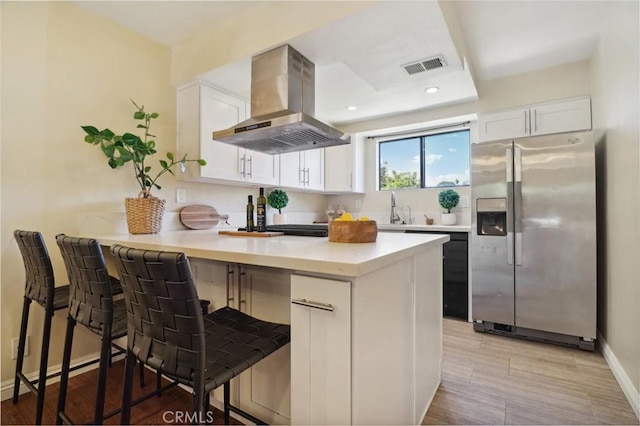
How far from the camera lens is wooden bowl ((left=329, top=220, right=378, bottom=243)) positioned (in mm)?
1479

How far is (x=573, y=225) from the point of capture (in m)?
2.44

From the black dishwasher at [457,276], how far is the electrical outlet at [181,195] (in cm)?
245

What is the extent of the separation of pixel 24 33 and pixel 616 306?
4101 mm

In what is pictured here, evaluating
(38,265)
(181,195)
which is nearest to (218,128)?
(181,195)

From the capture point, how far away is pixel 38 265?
5.10ft

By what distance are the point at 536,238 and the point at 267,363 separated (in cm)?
235

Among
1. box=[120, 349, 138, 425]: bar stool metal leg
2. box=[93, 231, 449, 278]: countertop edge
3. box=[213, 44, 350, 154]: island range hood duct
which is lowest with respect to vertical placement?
box=[120, 349, 138, 425]: bar stool metal leg

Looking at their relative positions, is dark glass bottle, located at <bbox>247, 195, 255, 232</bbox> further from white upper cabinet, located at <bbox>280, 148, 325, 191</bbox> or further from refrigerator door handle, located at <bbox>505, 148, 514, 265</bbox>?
refrigerator door handle, located at <bbox>505, 148, 514, 265</bbox>

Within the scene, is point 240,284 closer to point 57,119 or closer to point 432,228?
point 57,119

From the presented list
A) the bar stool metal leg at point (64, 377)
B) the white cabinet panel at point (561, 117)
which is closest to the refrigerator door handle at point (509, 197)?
the white cabinet panel at point (561, 117)

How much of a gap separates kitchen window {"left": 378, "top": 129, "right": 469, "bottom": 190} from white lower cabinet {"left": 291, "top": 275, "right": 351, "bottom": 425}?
3.15 m

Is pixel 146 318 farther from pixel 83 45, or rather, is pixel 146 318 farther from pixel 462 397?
pixel 83 45

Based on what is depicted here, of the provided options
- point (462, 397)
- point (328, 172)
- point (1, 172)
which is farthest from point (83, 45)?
point (462, 397)

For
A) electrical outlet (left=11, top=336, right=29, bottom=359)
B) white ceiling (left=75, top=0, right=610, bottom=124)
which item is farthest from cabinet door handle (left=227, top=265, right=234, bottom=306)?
white ceiling (left=75, top=0, right=610, bottom=124)
